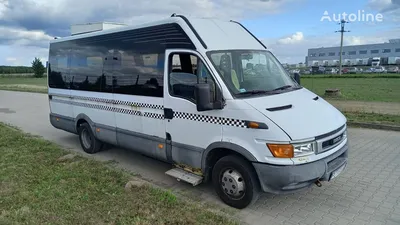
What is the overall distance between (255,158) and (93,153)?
15.3 feet

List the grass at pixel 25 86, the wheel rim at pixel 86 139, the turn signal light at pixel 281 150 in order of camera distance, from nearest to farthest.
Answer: the turn signal light at pixel 281 150 < the wheel rim at pixel 86 139 < the grass at pixel 25 86

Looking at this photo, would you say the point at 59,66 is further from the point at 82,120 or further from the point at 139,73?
the point at 139,73

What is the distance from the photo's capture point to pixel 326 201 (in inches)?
177

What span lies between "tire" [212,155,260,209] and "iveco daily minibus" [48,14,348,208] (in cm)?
1

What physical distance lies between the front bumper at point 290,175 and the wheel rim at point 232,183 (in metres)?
0.33

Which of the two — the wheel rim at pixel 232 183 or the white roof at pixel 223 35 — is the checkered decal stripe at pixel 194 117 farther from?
the white roof at pixel 223 35

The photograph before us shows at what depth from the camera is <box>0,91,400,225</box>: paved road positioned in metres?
4.04

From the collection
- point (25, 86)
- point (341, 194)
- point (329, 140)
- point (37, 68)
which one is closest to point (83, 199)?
point (329, 140)

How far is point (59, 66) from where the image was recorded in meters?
7.98

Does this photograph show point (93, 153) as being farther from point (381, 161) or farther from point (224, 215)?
point (381, 161)

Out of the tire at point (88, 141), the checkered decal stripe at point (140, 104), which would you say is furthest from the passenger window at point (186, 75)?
the tire at point (88, 141)

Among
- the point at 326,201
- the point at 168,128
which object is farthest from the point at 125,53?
the point at 326,201

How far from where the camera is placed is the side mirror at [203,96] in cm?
397

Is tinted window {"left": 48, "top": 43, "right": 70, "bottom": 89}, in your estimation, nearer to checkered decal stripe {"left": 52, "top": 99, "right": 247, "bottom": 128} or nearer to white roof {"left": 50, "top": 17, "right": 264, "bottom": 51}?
checkered decal stripe {"left": 52, "top": 99, "right": 247, "bottom": 128}
